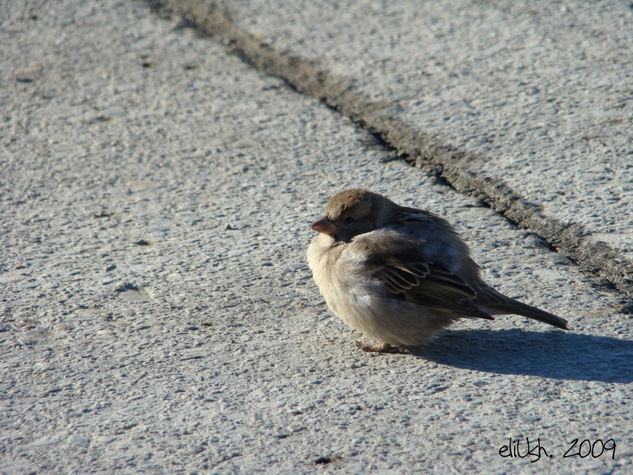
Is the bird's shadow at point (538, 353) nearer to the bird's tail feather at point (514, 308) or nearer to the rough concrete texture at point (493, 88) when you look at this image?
the bird's tail feather at point (514, 308)

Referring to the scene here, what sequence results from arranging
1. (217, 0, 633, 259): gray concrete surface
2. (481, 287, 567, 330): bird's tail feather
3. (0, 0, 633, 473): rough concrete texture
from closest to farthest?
(0, 0, 633, 473): rough concrete texture → (481, 287, 567, 330): bird's tail feather → (217, 0, 633, 259): gray concrete surface

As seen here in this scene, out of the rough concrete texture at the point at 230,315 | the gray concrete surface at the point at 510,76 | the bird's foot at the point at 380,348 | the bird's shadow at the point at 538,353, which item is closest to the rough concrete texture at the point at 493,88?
the gray concrete surface at the point at 510,76

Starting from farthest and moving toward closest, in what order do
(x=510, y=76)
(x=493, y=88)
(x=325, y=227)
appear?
1. (x=510, y=76)
2. (x=493, y=88)
3. (x=325, y=227)

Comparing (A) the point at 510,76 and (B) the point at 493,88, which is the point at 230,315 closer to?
(B) the point at 493,88

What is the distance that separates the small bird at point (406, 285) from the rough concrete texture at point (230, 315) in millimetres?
121

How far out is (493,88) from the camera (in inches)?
223

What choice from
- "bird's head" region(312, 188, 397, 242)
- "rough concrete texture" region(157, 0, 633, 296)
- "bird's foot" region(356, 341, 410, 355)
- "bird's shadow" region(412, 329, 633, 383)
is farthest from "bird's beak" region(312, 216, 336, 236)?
"rough concrete texture" region(157, 0, 633, 296)

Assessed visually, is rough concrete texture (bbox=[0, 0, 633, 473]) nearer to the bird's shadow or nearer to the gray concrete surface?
the bird's shadow

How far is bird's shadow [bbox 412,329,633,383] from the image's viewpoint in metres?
3.26

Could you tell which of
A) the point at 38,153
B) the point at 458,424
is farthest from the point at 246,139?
the point at 458,424

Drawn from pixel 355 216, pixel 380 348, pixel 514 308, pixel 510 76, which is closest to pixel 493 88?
pixel 510 76

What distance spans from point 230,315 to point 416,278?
31.0 inches

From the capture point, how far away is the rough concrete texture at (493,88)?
4.43m

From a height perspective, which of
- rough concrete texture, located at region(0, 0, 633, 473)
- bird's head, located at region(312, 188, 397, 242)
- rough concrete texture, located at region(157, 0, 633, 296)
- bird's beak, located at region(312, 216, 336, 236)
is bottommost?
rough concrete texture, located at region(0, 0, 633, 473)
